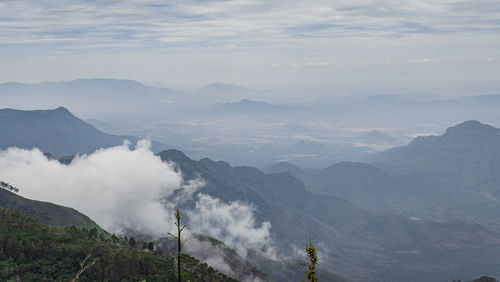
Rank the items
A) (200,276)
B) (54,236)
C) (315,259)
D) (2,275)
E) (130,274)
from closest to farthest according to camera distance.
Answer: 1. (315,259)
2. (2,275)
3. (130,274)
4. (54,236)
5. (200,276)

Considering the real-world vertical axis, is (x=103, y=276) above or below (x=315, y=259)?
below

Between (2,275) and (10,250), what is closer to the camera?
(2,275)

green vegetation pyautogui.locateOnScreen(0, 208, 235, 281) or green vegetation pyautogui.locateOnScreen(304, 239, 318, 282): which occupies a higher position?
green vegetation pyautogui.locateOnScreen(304, 239, 318, 282)

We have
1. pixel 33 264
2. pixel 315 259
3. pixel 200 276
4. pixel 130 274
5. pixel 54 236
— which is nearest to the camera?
pixel 315 259

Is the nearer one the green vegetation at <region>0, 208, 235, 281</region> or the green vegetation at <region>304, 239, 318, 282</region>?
the green vegetation at <region>304, 239, 318, 282</region>

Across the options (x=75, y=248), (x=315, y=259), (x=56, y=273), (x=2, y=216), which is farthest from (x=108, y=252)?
(x=315, y=259)

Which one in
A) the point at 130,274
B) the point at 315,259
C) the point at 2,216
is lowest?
the point at 130,274

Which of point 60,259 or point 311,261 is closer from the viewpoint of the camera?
point 311,261

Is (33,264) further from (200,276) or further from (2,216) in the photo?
(200,276)

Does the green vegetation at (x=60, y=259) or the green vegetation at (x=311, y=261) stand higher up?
the green vegetation at (x=311, y=261)

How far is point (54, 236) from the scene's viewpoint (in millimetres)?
157875

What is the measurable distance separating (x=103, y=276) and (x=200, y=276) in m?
45.0

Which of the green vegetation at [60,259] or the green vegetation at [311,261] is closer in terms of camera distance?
the green vegetation at [311,261]

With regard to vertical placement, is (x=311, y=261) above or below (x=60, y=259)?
above
